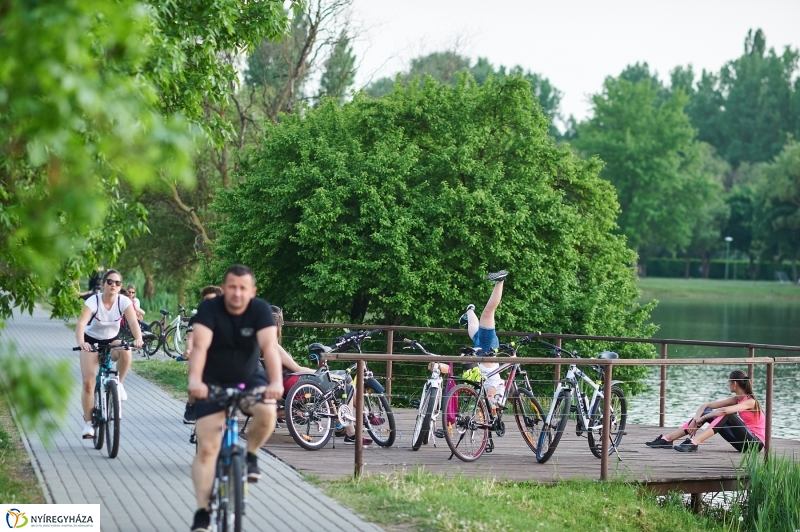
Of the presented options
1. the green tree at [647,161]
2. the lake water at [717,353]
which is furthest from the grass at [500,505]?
the green tree at [647,161]

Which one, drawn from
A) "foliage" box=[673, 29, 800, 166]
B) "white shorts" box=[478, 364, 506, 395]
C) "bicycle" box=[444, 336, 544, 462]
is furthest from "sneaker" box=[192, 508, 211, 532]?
"foliage" box=[673, 29, 800, 166]

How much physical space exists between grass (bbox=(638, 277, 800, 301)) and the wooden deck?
6524 cm

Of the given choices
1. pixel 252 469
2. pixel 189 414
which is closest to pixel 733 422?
pixel 189 414

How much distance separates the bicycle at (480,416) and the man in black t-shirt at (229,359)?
172 inches

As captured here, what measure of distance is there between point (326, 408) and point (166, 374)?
28.4 ft

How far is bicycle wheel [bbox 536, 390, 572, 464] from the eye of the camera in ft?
37.5

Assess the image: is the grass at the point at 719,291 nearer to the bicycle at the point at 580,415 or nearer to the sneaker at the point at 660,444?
the sneaker at the point at 660,444

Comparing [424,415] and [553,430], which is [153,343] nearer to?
[424,415]

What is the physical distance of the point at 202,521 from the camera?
266 inches

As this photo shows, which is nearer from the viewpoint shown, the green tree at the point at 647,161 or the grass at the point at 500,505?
the grass at the point at 500,505

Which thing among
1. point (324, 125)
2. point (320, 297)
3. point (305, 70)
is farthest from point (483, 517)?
point (305, 70)

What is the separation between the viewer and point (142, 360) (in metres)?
23.3

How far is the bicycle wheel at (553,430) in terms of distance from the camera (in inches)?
450

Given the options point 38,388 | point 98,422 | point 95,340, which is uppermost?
point 38,388
